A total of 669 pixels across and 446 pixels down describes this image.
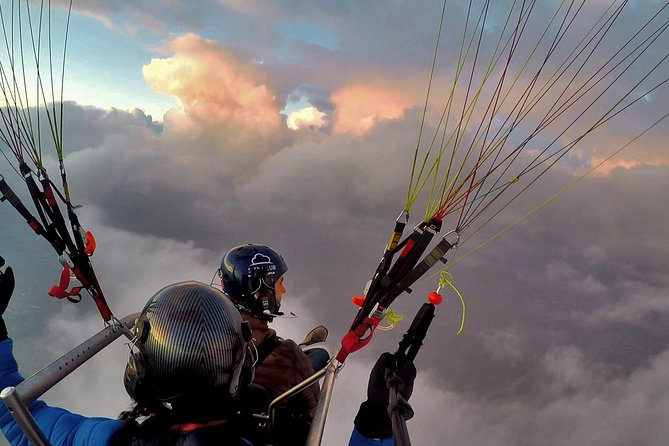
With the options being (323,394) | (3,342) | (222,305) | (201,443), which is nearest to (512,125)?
(323,394)

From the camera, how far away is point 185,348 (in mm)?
2055

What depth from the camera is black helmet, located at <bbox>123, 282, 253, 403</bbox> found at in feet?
6.73

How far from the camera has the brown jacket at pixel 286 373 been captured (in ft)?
13.3

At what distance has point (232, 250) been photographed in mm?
5391

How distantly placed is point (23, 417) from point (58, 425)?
266 millimetres

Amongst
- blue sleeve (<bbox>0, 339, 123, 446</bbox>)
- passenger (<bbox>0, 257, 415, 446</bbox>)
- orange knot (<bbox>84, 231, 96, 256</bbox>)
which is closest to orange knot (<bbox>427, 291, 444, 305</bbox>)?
passenger (<bbox>0, 257, 415, 446</bbox>)

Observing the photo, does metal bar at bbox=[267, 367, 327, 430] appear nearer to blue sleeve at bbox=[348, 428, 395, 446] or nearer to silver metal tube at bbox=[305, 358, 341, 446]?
silver metal tube at bbox=[305, 358, 341, 446]

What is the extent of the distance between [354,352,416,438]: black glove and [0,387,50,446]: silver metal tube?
74.7 inches

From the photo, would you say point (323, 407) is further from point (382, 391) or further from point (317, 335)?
point (317, 335)

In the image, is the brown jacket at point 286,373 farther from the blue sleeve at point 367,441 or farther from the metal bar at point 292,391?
the blue sleeve at point 367,441

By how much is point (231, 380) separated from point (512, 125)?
11.3 feet

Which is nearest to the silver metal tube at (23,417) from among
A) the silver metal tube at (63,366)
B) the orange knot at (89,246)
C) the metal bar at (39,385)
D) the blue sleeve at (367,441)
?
the metal bar at (39,385)

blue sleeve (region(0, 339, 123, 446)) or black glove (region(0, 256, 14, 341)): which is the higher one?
black glove (region(0, 256, 14, 341))

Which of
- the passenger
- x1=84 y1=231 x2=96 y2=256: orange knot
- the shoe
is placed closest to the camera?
the passenger
